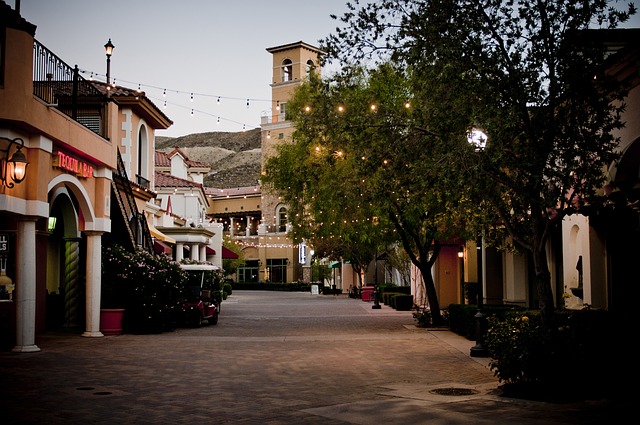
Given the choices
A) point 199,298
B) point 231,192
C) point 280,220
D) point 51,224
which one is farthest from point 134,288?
point 231,192

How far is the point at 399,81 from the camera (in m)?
23.2

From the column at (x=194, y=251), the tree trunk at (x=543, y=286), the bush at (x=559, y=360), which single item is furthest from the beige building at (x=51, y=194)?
the column at (x=194, y=251)

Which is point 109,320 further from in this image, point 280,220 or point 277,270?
point 277,270

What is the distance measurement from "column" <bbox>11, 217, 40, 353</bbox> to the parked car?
8.92 meters

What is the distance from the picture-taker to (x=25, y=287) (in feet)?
51.4

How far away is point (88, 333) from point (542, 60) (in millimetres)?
13970

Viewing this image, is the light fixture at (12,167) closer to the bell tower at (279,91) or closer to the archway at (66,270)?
the archway at (66,270)

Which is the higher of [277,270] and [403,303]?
[277,270]

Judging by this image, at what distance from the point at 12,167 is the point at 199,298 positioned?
11.7 meters

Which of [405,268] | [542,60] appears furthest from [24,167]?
[405,268]

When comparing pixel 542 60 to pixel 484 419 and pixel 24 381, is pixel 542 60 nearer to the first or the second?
pixel 484 419

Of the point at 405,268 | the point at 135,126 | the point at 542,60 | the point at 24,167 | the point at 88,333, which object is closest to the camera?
the point at 542,60

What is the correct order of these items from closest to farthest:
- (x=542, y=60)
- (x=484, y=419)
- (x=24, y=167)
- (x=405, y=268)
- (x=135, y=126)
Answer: (x=484, y=419) < (x=542, y=60) < (x=24, y=167) < (x=135, y=126) < (x=405, y=268)

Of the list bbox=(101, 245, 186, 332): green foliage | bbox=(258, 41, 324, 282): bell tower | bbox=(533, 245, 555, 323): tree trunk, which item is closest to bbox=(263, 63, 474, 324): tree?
bbox=(533, 245, 555, 323): tree trunk
